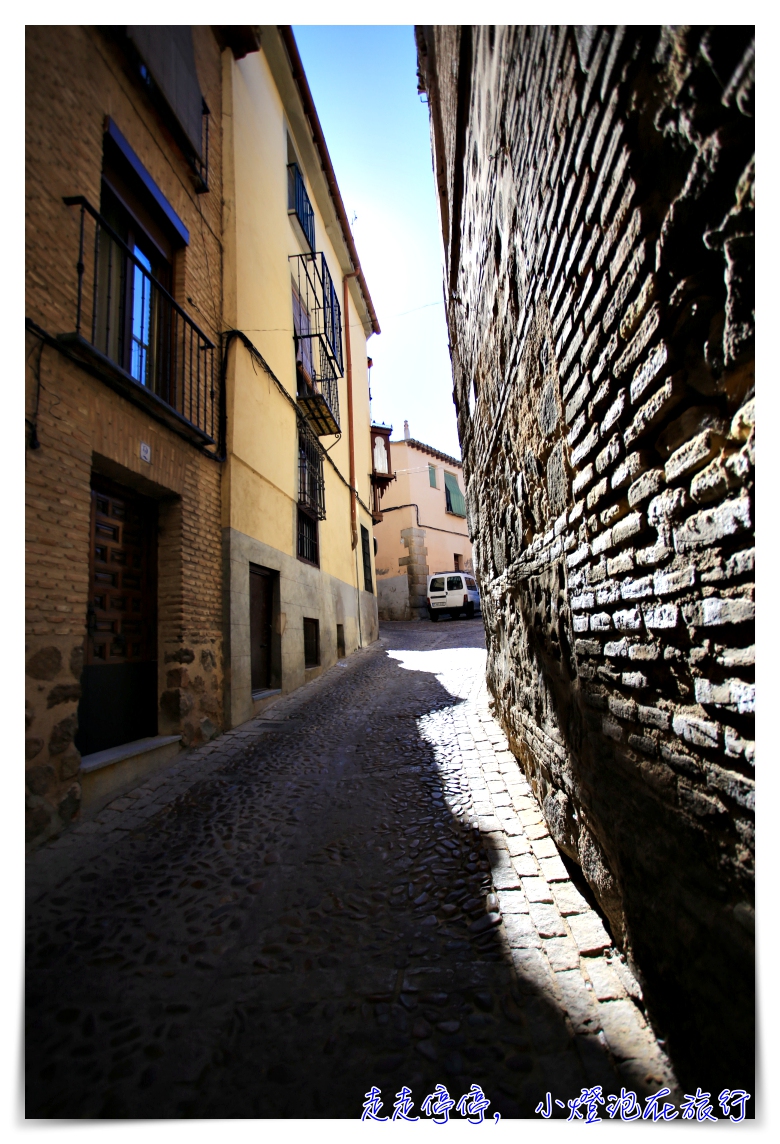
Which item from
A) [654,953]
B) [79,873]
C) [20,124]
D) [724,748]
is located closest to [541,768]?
[654,953]

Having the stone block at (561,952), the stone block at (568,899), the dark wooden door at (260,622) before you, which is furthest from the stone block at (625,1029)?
the dark wooden door at (260,622)

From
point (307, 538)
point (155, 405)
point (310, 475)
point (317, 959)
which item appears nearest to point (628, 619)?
point (317, 959)

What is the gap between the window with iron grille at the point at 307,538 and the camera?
842cm

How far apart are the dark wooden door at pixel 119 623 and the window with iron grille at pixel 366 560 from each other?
30.7 ft

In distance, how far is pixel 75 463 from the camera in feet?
10.8

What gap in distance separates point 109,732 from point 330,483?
7.59 metres

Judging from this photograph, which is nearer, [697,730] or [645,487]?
[697,730]

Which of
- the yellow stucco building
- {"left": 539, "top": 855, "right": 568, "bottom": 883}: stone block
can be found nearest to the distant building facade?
the yellow stucco building

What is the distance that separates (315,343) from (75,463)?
7.80m

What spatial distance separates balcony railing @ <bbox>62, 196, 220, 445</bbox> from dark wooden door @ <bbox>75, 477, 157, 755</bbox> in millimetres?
863

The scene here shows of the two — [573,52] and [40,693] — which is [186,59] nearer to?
[573,52]

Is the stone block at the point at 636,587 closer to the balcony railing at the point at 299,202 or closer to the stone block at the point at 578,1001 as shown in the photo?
the stone block at the point at 578,1001

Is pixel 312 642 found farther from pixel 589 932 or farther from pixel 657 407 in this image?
pixel 657 407

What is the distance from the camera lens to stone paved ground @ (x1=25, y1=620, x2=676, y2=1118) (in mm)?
1375
